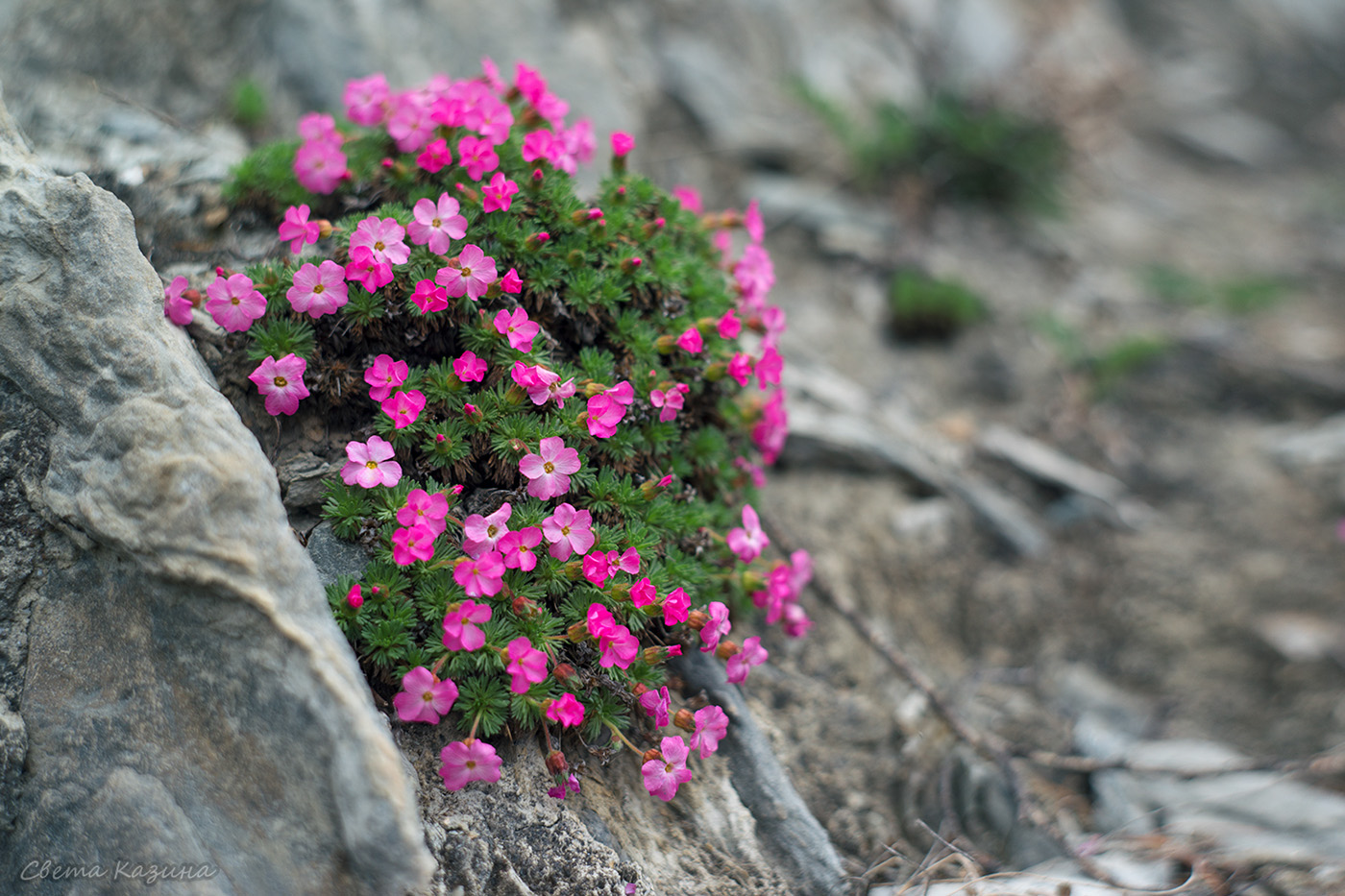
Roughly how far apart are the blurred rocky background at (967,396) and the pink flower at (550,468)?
854mm

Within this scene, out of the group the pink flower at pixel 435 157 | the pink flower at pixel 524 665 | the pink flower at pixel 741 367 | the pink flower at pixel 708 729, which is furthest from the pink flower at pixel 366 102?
the pink flower at pixel 708 729

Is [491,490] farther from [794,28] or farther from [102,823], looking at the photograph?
[794,28]

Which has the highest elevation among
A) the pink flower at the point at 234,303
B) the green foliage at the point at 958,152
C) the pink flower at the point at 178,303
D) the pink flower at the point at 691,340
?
the green foliage at the point at 958,152

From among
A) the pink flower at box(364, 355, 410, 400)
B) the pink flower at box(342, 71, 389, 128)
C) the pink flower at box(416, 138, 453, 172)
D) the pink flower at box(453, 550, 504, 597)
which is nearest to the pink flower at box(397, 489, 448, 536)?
the pink flower at box(453, 550, 504, 597)

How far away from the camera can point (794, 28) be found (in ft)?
28.1

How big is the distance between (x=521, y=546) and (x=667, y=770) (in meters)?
0.94

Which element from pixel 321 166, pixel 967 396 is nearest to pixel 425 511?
pixel 321 166

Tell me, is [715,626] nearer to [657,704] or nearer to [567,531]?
[657,704]

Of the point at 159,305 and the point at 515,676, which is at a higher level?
the point at 159,305

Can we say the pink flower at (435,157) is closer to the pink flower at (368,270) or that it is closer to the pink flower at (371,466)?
the pink flower at (368,270)

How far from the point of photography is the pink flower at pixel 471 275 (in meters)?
3.08

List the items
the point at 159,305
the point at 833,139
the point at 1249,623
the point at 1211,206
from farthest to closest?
the point at 1211,206 < the point at 833,139 < the point at 1249,623 < the point at 159,305

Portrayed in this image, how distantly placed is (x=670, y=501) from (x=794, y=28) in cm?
710

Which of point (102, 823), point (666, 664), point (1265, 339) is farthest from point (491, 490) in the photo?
point (1265, 339)
